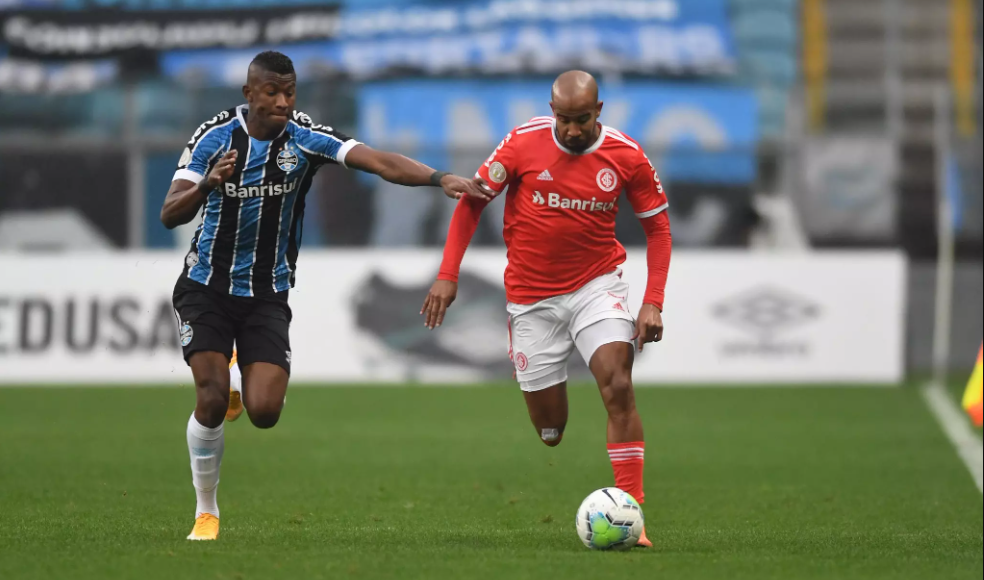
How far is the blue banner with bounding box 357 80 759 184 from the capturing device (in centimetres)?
1944

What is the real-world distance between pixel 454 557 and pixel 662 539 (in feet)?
3.91

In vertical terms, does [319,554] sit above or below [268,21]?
below

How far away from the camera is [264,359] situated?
6738 millimetres

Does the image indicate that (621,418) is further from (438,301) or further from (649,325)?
(438,301)

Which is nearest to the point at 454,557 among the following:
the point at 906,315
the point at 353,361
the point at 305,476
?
the point at 305,476

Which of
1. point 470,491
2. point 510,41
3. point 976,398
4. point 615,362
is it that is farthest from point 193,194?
point 510,41

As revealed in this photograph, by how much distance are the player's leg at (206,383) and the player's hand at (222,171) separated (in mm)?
768

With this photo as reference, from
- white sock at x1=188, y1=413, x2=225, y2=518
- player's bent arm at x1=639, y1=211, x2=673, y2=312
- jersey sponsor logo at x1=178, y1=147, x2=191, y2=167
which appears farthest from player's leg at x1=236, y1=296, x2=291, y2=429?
player's bent arm at x1=639, y1=211, x2=673, y2=312

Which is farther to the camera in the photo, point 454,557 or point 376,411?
point 376,411

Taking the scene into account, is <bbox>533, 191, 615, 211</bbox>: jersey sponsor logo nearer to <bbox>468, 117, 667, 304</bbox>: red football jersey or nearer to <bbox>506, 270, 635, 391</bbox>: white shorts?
<bbox>468, 117, 667, 304</bbox>: red football jersey

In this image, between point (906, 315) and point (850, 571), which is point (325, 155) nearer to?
point (850, 571)

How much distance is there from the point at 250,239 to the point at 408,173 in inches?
33.4

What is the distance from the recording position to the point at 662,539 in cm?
670

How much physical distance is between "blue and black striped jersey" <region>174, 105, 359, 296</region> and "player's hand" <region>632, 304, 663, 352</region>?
5.25ft
